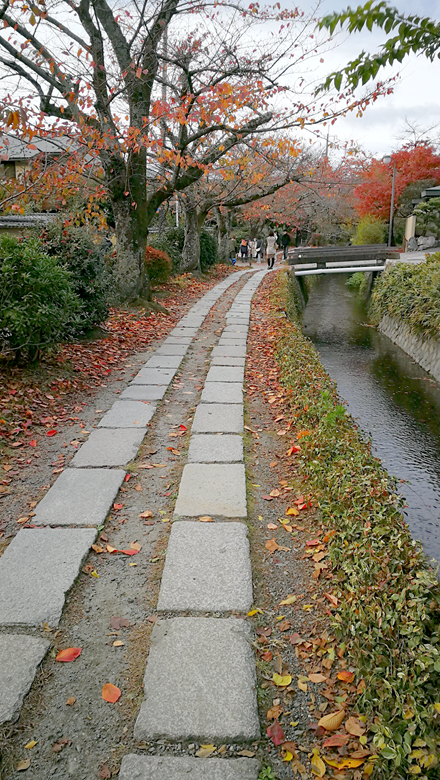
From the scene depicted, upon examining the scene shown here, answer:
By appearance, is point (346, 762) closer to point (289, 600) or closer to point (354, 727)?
point (354, 727)

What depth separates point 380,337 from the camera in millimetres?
12312

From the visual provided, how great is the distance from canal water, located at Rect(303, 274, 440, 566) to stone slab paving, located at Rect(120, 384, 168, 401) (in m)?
2.39

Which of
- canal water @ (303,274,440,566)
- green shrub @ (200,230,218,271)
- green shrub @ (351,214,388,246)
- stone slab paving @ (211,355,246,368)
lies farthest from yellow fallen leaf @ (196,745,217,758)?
green shrub @ (351,214,388,246)

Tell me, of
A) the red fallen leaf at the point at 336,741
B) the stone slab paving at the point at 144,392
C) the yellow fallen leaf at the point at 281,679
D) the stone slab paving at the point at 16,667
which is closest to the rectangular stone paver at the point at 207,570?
the yellow fallen leaf at the point at 281,679

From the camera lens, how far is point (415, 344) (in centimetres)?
1019

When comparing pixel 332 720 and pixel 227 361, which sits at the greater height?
pixel 227 361

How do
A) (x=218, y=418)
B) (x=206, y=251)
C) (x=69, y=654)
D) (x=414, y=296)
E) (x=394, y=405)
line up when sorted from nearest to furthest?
(x=69, y=654) → (x=218, y=418) → (x=394, y=405) → (x=414, y=296) → (x=206, y=251)

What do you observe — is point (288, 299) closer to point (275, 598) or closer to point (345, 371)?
point (345, 371)

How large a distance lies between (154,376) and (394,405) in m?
3.45

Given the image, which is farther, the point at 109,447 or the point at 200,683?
the point at 109,447

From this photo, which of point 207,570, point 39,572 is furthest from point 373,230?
point 39,572

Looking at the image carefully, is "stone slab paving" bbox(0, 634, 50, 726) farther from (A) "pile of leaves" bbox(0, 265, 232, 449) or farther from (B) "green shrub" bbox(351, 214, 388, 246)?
(B) "green shrub" bbox(351, 214, 388, 246)

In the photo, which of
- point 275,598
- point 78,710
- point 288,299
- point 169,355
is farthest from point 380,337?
point 78,710

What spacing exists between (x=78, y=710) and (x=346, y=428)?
2989 mm
